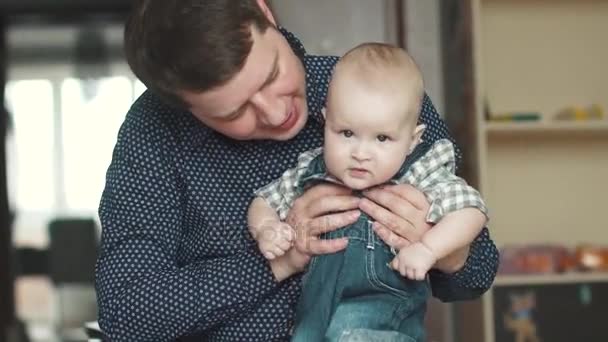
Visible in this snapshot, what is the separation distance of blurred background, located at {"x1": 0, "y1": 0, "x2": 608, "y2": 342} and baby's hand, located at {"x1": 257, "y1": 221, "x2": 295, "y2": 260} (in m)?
1.62

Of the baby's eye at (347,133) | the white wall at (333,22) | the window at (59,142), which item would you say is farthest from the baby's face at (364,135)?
the window at (59,142)

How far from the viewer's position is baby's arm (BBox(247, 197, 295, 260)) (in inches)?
53.3

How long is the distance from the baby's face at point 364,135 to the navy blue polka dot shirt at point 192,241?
204 millimetres

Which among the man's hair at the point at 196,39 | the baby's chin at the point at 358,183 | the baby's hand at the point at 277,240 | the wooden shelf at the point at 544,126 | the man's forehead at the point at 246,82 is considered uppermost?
the man's hair at the point at 196,39

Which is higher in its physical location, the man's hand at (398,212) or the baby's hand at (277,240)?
the man's hand at (398,212)

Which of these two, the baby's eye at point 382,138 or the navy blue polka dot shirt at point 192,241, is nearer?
the baby's eye at point 382,138

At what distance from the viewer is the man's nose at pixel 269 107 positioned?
1.36 metres

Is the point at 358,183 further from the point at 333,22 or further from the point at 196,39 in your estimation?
the point at 333,22

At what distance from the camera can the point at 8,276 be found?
375 centimetres

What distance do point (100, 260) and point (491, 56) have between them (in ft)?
6.90

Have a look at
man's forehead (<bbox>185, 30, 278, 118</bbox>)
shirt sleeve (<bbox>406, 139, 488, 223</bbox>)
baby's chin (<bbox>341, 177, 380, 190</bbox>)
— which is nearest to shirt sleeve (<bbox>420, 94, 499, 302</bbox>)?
shirt sleeve (<bbox>406, 139, 488, 223</bbox>)

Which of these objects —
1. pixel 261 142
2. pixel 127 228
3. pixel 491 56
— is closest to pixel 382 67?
pixel 261 142

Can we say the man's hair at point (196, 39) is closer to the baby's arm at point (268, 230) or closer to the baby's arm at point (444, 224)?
the baby's arm at point (268, 230)

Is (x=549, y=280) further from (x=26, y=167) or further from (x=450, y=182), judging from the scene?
(x=26, y=167)
